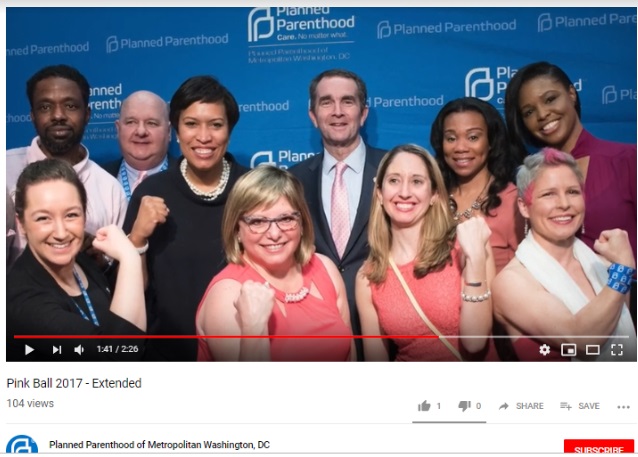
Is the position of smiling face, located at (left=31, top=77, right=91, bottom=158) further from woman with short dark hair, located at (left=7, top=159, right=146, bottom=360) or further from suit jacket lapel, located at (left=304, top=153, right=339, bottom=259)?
suit jacket lapel, located at (left=304, top=153, right=339, bottom=259)

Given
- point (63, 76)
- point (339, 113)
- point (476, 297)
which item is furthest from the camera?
point (63, 76)

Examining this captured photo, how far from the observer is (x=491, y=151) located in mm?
2592

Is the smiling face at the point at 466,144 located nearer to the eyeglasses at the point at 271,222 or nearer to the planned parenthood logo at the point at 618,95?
the planned parenthood logo at the point at 618,95

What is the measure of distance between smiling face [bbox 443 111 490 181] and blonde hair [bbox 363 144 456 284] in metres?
0.08

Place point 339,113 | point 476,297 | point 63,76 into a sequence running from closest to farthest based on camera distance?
point 476,297, point 339,113, point 63,76

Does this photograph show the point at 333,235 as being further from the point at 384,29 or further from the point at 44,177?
the point at 44,177

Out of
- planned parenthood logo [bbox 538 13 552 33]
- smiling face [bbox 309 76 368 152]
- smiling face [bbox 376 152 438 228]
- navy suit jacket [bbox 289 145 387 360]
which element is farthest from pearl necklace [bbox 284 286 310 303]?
planned parenthood logo [bbox 538 13 552 33]

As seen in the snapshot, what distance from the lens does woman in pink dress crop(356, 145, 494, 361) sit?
2566 millimetres

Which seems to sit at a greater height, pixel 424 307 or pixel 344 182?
pixel 344 182

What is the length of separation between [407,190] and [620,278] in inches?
28.3

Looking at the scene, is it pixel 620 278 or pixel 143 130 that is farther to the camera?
pixel 143 130
